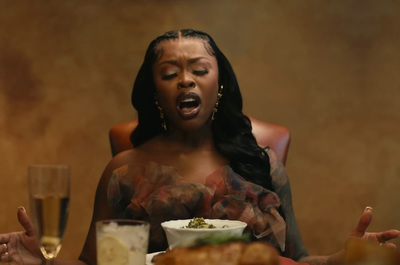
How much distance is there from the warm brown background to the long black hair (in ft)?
3.65

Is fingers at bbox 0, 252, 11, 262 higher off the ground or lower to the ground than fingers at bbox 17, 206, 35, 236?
lower

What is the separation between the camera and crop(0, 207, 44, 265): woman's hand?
120 cm

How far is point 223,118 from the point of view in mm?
1791

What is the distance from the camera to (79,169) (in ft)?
9.71

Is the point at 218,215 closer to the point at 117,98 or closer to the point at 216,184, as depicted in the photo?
the point at 216,184

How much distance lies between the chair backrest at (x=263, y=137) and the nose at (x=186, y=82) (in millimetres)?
496

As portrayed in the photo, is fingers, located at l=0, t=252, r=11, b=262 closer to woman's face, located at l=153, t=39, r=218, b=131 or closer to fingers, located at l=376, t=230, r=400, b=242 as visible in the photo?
woman's face, located at l=153, t=39, r=218, b=131

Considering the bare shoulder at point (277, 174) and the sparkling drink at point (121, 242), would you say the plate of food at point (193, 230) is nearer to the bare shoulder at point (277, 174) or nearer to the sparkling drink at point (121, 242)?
the sparkling drink at point (121, 242)

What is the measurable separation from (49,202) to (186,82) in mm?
809

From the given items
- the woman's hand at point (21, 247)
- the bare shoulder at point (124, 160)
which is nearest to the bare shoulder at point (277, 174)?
the bare shoulder at point (124, 160)

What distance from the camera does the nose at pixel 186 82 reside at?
1646mm

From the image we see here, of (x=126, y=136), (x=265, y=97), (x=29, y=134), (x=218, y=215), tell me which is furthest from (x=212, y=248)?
(x=29, y=134)

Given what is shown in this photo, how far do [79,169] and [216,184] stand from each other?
4.76 ft

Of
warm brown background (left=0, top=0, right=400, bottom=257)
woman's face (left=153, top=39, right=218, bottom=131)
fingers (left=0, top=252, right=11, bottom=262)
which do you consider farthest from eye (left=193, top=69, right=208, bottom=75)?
warm brown background (left=0, top=0, right=400, bottom=257)
